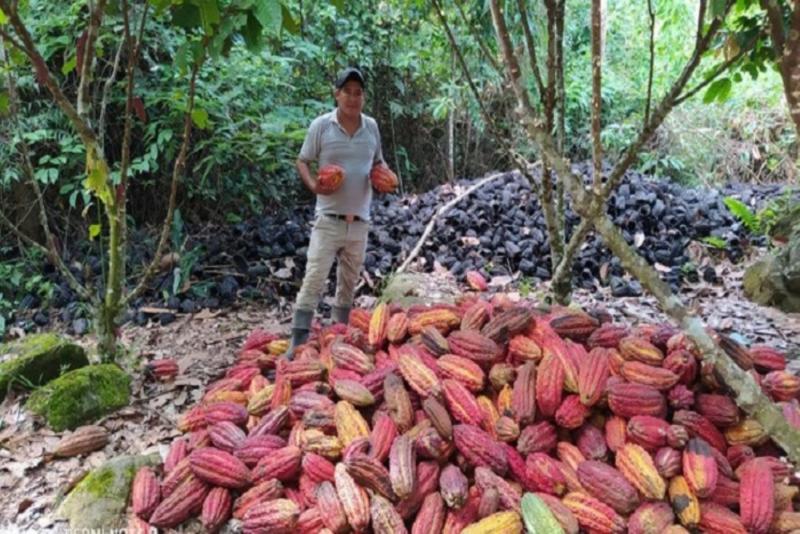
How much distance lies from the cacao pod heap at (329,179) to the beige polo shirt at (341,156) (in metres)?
0.08

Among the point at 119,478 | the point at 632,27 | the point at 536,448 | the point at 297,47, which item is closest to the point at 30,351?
the point at 119,478

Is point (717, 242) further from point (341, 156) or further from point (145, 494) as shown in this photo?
point (145, 494)

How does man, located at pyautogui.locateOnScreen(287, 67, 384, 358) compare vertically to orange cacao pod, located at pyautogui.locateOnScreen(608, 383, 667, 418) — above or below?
above

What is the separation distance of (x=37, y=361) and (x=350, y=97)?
1.80m

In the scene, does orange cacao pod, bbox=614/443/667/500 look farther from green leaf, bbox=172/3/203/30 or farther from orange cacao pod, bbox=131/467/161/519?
green leaf, bbox=172/3/203/30

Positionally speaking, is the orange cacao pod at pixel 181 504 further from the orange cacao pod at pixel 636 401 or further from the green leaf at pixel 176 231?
the green leaf at pixel 176 231

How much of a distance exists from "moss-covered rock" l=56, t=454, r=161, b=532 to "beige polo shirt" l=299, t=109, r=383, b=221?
1461 mm

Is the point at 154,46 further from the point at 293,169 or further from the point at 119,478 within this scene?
the point at 119,478

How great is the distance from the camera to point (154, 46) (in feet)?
14.4

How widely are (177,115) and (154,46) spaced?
1.67 feet

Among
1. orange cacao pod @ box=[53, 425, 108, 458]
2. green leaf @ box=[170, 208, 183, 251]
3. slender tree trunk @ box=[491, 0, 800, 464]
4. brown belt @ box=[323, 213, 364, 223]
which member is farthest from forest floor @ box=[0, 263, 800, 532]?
slender tree trunk @ box=[491, 0, 800, 464]

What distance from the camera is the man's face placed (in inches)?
109

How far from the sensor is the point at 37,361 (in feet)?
8.37

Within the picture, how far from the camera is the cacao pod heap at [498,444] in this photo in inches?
63.8
